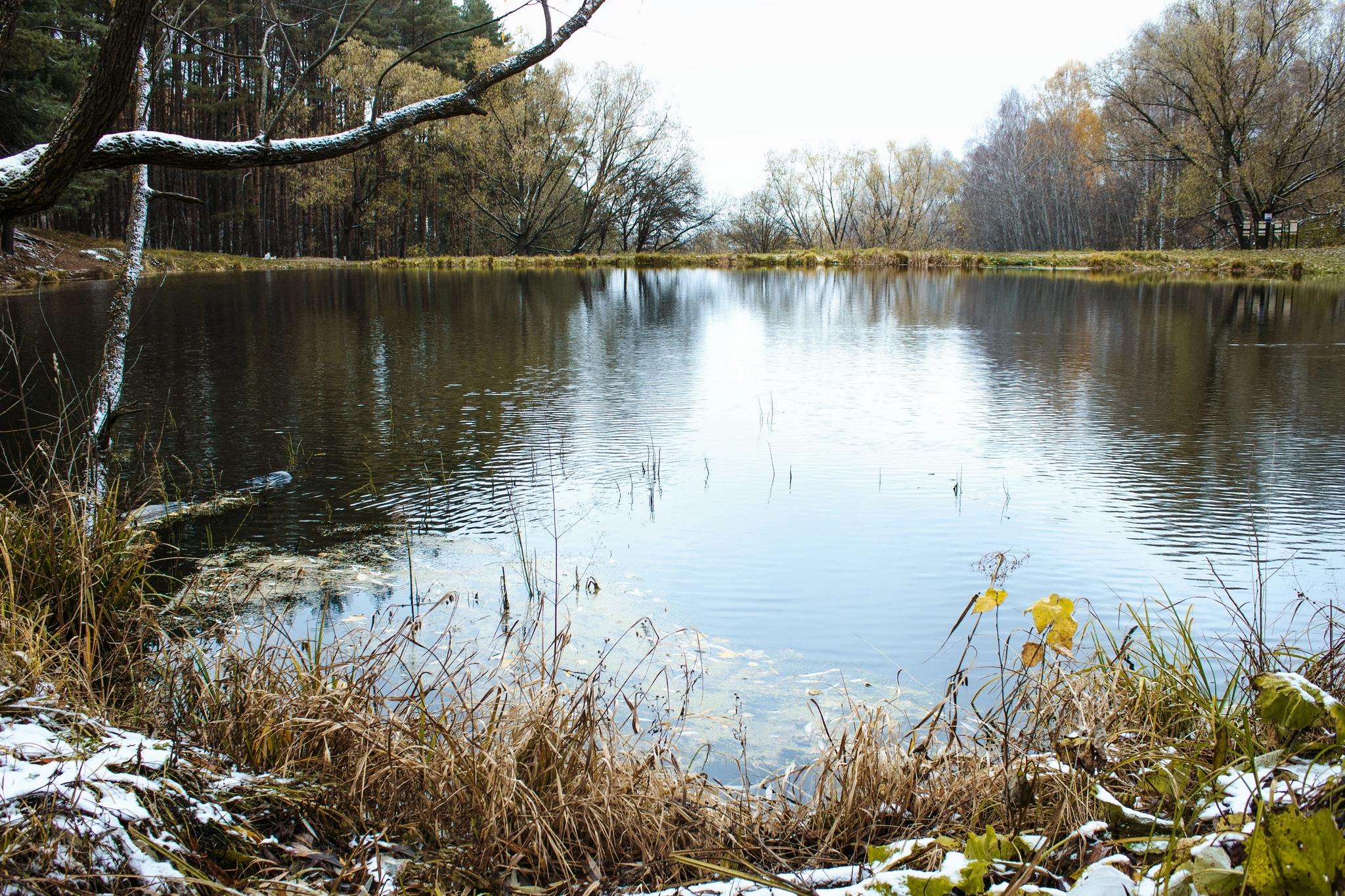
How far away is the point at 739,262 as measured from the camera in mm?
43500

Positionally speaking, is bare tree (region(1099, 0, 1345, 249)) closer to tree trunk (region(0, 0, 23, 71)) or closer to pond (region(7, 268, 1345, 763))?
pond (region(7, 268, 1345, 763))

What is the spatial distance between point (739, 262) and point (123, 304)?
129ft

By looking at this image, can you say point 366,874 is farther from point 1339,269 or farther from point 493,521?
point 1339,269

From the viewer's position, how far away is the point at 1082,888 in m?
1.82

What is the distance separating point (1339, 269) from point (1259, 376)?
23506 millimetres

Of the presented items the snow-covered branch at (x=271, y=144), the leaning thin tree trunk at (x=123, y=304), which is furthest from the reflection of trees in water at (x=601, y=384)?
the snow-covered branch at (x=271, y=144)

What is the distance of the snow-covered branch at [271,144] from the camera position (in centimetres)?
448

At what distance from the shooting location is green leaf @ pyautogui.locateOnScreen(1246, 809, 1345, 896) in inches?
61.1

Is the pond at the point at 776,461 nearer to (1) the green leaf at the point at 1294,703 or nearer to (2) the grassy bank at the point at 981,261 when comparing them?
(1) the green leaf at the point at 1294,703

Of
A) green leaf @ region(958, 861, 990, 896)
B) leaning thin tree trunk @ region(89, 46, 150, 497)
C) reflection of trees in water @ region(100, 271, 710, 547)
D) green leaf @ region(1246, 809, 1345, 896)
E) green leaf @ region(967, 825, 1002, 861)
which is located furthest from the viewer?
reflection of trees in water @ region(100, 271, 710, 547)

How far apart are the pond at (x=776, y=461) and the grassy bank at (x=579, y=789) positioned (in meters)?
1.14

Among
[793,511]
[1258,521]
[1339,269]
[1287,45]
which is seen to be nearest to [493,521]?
[793,511]

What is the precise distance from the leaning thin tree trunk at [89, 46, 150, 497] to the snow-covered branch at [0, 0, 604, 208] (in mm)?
913

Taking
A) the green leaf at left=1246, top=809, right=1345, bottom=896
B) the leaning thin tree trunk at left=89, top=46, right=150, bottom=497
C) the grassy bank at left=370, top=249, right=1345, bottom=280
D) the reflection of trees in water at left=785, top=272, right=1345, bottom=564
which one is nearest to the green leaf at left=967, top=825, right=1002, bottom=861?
the green leaf at left=1246, top=809, right=1345, bottom=896
